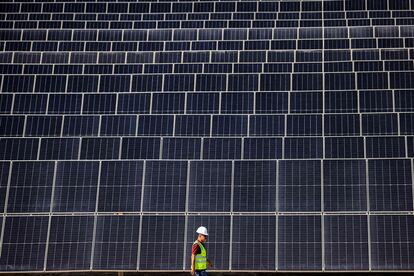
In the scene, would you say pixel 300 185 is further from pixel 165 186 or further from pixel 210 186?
pixel 165 186

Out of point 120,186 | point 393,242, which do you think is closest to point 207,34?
point 120,186

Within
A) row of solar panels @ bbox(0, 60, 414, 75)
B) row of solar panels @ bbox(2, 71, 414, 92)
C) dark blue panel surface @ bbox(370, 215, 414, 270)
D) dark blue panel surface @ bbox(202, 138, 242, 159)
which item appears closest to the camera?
dark blue panel surface @ bbox(370, 215, 414, 270)

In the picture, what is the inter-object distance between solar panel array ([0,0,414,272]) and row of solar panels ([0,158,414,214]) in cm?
4

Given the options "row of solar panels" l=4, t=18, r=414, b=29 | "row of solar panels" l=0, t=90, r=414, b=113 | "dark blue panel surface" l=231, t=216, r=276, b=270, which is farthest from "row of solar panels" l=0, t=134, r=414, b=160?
"row of solar panels" l=4, t=18, r=414, b=29

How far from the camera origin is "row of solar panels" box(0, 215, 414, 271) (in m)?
17.0

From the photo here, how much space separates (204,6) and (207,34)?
10.6 feet

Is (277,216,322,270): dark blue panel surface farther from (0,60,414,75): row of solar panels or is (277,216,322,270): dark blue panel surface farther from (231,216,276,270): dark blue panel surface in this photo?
(0,60,414,75): row of solar panels

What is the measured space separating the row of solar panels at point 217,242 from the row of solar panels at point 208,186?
373 millimetres

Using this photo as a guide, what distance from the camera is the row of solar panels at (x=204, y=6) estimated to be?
84.9 feet

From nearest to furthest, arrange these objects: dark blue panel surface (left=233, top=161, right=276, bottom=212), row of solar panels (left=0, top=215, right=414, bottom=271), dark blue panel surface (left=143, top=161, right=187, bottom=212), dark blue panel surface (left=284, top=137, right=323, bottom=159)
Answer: row of solar panels (left=0, top=215, right=414, bottom=271)
dark blue panel surface (left=233, top=161, right=276, bottom=212)
dark blue panel surface (left=143, top=161, right=187, bottom=212)
dark blue panel surface (left=284, top=137, right=323, bottom=159)

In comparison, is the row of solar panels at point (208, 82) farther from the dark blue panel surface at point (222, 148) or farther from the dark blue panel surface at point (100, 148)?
the dark blue panel surface at point (222, 148)

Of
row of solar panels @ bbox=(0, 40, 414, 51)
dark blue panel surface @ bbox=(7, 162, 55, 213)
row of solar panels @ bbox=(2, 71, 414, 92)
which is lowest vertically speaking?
dark blue panel surface @ bbox=(7, 162, 55, 213)

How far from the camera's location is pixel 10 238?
17.6m

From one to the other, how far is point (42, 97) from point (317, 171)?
954cm
